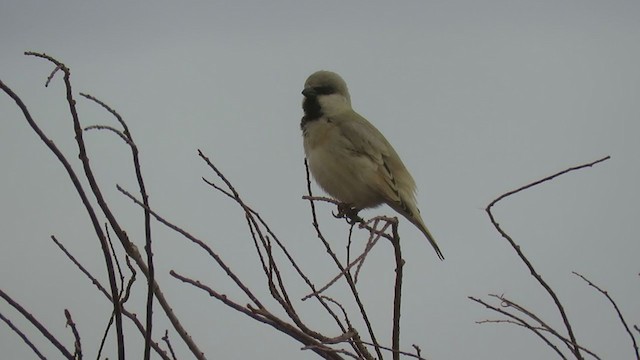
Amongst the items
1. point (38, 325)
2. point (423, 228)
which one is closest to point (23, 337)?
point (38, 325)

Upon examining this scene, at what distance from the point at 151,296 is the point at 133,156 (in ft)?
1.18

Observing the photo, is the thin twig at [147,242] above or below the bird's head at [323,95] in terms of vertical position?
below

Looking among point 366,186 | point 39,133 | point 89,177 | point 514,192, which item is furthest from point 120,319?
point 366,186

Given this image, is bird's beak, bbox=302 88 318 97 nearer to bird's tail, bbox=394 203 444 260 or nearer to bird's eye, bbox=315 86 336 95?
bird's eye, bbox=315 86 336 95

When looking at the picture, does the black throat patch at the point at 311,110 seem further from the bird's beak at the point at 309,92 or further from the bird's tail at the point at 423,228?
the bird's tail at the point at 423,228

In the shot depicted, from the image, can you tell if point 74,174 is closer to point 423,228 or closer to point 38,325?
point 38,325

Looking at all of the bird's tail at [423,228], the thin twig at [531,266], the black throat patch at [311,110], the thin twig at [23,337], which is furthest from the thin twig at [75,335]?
the black throat patch at [311,110]

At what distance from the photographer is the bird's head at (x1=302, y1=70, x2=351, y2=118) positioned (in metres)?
5.07

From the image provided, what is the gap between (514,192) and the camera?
216cm

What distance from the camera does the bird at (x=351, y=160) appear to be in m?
4.66

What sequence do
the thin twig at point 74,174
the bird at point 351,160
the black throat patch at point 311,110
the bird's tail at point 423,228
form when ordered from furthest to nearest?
the black throat patch at point 311,110
the bird at point 351,160
the bird's tail at point 423,228
the thin twig at point 74,174

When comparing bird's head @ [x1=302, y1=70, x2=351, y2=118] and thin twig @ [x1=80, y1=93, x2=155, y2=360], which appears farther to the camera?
bird's head @ [x1=302, y1=70, x2=351, y2=118]

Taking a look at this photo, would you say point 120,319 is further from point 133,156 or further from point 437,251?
point 437,251

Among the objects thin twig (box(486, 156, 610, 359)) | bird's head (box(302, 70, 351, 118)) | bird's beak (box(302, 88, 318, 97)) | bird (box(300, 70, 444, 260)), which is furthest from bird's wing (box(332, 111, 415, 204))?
thin twig (box(486, 156, 610, 359))
